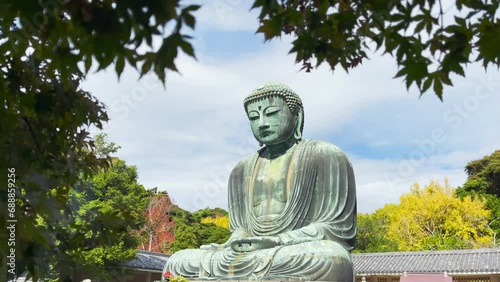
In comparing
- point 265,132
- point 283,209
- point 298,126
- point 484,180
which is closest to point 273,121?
point 265,132

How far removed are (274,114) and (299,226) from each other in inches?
74.0

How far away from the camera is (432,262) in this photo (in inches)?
926

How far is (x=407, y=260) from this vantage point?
24.2 meters

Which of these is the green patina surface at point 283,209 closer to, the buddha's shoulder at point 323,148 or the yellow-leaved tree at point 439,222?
the buddha's shoulder at point 323,148

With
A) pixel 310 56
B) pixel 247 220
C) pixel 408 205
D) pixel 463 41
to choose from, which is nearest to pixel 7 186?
pixel 310 56

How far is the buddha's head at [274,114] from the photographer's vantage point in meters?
9.12

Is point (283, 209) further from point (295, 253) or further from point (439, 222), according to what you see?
point (439, 222)

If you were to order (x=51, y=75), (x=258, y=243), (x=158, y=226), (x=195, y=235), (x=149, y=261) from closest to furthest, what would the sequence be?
(x=51, y=75)
(x=258, y=243)
(x=149, y=261)
(x=195, y=235)
(x=158, y=226)

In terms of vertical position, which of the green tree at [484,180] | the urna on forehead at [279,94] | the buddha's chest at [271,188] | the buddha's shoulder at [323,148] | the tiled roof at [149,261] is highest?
the green tree at [484,180]

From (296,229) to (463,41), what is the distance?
6.13 m

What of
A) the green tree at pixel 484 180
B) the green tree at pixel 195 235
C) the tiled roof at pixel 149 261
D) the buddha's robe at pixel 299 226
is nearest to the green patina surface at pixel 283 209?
the buddha's robe at pixel 299 226

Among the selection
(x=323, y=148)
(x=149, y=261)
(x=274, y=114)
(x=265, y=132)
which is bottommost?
(x=149, y=261)

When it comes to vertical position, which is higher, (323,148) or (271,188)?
(323,148)

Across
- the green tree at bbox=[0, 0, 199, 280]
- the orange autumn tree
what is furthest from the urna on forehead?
the orange autumn tree
